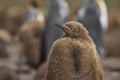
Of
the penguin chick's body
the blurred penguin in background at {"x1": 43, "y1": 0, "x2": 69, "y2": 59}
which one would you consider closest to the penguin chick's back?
the penguin chick's body

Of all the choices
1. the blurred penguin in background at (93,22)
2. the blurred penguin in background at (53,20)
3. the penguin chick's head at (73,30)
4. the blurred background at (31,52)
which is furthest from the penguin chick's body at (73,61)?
the blurred penguin in background at (53,20)

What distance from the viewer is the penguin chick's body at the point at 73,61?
475 centimetres

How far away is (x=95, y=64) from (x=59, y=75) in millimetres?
328

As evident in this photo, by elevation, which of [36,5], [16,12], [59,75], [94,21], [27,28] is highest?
[16,12]

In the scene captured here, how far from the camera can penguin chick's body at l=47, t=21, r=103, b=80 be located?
4.75 m

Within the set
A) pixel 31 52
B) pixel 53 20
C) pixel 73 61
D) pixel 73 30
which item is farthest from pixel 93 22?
pixel 73 61

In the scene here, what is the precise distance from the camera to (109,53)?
53.3 ft

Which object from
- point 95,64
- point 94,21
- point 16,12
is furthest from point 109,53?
point 95,64

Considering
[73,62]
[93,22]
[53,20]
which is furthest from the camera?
[53,20]

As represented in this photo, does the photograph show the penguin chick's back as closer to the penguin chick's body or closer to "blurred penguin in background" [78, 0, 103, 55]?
the penguin chick's body

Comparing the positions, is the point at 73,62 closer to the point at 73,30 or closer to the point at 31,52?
the point at 73,30

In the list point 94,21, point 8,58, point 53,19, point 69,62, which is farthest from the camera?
point 8,58

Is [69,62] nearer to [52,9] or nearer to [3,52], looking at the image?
[52,9]

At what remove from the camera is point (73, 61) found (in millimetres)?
4762
